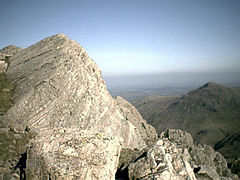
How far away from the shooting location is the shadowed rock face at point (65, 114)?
10344 mm

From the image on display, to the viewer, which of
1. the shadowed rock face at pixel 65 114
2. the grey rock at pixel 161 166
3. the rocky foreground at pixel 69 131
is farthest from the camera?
the grey rock at pixel 161 166

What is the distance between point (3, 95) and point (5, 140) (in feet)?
32.5

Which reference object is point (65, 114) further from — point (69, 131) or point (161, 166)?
point (161, 166)

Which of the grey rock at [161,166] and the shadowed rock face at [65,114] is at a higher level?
the shadowed rock face at [65,114]

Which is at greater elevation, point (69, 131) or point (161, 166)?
point (69, 131)

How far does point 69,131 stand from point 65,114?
11.4 metres

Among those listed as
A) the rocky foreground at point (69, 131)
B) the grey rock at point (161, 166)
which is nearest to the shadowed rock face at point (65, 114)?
the rocky foreground at point (69, 131)

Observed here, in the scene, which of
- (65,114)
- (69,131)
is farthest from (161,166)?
(65,114)

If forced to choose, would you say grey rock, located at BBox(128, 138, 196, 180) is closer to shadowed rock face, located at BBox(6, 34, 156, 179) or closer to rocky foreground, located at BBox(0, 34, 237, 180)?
rocky foreground, located at BBox(0, 34, 237, 180)

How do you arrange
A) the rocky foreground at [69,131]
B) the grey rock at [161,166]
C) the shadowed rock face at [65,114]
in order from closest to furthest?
1. the shadowed rock face at [65,114]
2. the rocky foreground at [69,131]
3. the grey rock at [161,166]

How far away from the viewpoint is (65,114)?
22953 mm

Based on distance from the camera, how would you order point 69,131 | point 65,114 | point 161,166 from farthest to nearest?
point 65,114 < point 69,131 < point 161,166

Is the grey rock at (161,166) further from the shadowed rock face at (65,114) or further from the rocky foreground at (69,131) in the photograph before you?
the shadowed rock face at (65,114)

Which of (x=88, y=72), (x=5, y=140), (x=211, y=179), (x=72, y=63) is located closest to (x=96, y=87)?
(x=88, y=72)
